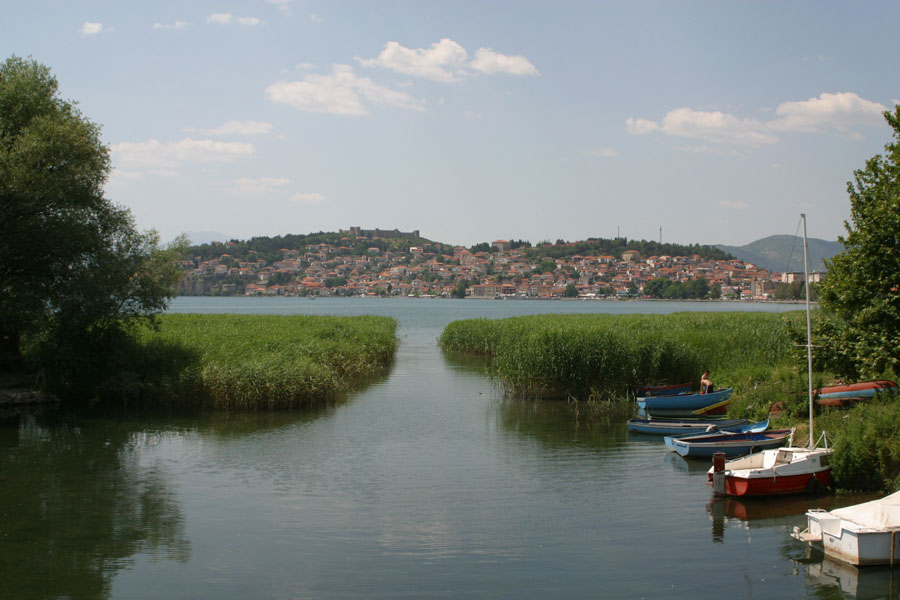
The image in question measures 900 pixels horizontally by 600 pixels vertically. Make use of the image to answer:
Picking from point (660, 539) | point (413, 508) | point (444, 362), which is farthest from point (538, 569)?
point (444, 362)

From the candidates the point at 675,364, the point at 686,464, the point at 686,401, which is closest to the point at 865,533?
the point at 686,464

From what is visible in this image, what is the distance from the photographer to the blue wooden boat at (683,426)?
65.5 ft

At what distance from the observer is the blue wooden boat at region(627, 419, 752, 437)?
65.5ft

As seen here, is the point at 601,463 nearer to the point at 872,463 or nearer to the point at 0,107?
the point at 872,463

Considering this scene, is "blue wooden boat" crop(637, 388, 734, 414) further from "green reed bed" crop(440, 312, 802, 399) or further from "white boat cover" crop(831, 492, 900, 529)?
"white boat cover" crop(831, 492, 900, 529)

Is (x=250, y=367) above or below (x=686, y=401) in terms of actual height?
above

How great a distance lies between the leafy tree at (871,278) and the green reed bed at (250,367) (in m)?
17.5

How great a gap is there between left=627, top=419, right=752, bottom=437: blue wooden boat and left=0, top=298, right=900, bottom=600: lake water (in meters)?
0.48

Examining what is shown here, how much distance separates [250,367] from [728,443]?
16.5 metres

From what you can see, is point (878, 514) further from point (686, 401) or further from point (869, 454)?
point (686, 401)

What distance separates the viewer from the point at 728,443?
58.0ft

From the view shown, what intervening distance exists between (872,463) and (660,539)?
5427 mm

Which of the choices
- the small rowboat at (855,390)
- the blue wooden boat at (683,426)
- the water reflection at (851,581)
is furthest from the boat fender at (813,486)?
the blue wooden boat at (683,426)

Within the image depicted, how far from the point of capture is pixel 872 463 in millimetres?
14586
